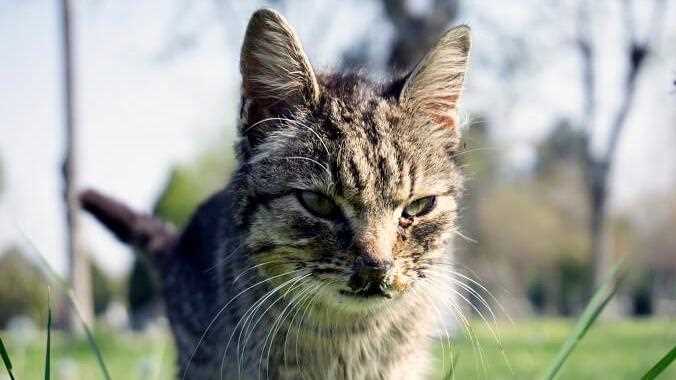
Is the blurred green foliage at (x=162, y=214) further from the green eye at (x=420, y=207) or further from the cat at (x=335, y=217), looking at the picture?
the green eye at (x=420, y=207)

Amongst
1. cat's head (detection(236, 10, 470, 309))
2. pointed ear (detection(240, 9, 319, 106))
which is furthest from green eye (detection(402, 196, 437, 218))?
pointed ear (detection(240, 9, 319, 106))

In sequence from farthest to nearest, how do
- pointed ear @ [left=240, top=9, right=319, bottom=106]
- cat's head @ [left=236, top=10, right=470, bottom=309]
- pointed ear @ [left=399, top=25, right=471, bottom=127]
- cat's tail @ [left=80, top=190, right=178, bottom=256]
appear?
cat's tail @ [left=80, top=190, right=178, bottom=256]
pointed ear @ [left=399, top=25, right=471, bottom=127]
pointed ear @ [left=240, top=9, right=319, bottom=106]
cat's head @ [left=236, top=10, right=470, bottom=309]

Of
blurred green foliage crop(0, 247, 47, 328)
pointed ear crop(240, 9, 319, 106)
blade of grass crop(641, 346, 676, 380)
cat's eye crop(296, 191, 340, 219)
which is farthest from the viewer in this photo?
blurred green foliage crop(0, 247, 47, 328)

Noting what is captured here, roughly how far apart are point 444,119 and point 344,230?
2.54 feet

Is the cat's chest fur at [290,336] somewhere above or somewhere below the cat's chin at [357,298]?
below

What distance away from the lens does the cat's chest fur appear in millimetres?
2525

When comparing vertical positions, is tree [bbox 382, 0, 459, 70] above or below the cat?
above

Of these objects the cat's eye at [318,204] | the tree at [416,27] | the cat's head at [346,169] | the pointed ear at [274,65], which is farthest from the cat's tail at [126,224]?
the tree at [416,27]

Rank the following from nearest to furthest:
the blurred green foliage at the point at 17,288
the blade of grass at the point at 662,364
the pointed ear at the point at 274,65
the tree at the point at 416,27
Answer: the blade of grass at the point at 662,364
the pointed ear at the point at 274,65
the tree at the point at 416,27
the blurred green foliage at the point at 17,288

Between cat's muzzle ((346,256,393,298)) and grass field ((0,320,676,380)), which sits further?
grass field ((0,320,676,380))

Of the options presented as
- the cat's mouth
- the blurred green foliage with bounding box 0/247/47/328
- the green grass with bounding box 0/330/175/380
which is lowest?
the blurred green foliage with bounding box 0/247/47/328

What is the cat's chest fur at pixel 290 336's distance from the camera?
2525mm

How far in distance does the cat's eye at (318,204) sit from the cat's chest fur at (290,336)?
28 centimetres

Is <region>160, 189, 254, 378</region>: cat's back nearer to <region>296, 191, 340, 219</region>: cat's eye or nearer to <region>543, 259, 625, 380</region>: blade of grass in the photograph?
<region>296, 191, 340, 219</region>: cat's eye
